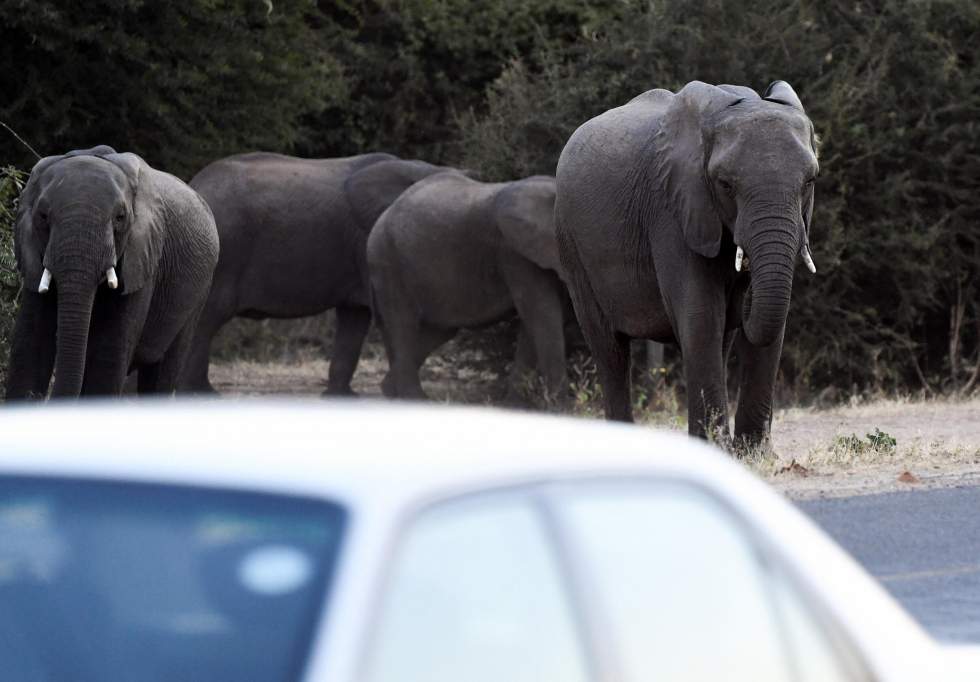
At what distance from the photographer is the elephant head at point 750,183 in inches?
413

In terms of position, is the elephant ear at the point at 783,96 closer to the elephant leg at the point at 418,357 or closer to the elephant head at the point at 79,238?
the elephant head at the point at 79,238

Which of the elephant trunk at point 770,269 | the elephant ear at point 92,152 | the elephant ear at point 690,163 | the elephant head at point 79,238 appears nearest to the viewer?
the elephant trunk at point 770,269

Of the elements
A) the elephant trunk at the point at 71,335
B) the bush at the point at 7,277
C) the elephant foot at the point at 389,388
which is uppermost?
the elephant trunk at the point at 71,335

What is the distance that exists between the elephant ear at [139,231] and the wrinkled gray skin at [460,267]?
15.7ft

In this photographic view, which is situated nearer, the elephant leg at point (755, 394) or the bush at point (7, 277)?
the elephant leg at point (755, 394)

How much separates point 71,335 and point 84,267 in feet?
1.74

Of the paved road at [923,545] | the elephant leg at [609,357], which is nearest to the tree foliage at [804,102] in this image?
the elephant leg at [609,357]

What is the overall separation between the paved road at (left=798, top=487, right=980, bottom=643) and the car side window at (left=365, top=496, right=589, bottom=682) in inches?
180

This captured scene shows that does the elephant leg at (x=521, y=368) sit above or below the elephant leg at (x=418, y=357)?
above

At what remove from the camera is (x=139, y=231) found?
13109 mm

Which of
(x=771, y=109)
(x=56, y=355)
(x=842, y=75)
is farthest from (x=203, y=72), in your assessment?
(x=771, y=109)

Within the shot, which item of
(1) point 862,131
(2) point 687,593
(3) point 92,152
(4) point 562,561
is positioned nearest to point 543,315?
(1) point 862,131

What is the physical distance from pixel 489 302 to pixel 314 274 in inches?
118

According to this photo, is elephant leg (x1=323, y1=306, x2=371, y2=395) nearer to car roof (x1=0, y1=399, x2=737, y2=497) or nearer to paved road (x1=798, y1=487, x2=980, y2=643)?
paved road (x1=798, y1=487, x2=980, y2=643)
